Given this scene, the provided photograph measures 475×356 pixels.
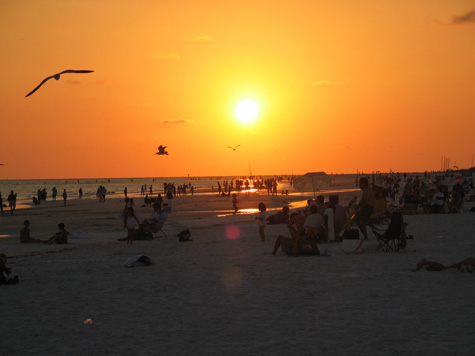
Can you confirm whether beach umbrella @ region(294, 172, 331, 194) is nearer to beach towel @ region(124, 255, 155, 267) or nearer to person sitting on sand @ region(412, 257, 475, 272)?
beach towel @ region(124, 255, 155, 267)

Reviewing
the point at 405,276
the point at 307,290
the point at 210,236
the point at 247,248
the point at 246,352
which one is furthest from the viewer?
the point at 210,236

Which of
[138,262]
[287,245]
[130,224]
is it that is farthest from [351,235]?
[130,224]

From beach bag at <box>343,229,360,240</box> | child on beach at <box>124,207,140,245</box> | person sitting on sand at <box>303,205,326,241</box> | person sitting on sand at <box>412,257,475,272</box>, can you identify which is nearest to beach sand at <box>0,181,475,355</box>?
person sitting on sand at <box>412,257,475,272</box>

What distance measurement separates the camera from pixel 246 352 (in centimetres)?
559

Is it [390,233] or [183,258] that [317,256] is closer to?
[390,233]

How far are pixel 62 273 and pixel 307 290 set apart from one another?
5.77m

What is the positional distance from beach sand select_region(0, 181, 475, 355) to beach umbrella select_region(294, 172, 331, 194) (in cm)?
1934

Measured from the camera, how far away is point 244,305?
7.77m

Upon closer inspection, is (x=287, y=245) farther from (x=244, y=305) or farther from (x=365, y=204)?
(x=244, y=305)

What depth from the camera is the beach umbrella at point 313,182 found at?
33406mm

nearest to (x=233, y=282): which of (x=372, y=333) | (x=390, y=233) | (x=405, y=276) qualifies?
(x=405, y=276)

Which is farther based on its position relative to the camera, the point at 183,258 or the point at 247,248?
the point at 247,248

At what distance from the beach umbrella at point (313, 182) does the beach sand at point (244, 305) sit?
19.3m

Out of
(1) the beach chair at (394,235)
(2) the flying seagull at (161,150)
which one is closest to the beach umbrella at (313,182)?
(2) the flying seagull at (161,150)
